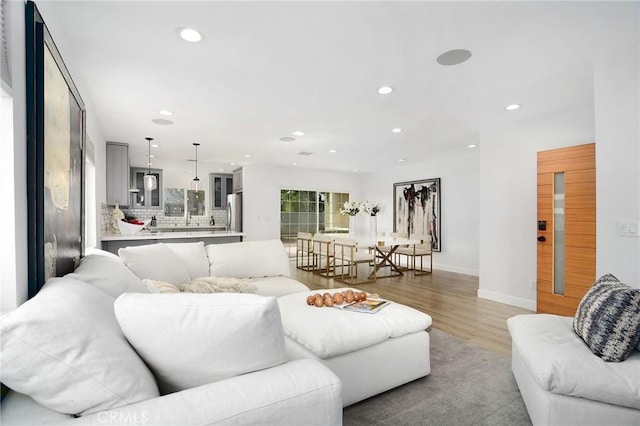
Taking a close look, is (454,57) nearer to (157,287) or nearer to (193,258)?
(157,287)

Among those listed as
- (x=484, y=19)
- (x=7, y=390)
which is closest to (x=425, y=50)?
(x=484, y=19)

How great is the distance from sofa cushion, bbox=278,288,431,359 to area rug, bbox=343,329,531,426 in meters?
0.37

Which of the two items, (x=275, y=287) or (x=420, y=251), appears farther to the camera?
(x=420, y=251)

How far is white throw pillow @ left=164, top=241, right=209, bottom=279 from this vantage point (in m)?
3.13

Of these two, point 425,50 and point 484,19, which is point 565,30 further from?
point 425,50

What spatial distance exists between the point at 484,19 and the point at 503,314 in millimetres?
3211

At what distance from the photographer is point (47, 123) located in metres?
1.40

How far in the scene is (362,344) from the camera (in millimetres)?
1914

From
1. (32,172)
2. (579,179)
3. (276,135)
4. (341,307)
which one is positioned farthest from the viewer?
(276,135)

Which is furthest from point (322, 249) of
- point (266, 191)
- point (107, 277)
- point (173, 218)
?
point (107, 277)

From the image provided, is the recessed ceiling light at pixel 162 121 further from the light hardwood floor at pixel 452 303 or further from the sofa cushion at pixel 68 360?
the sofa cushion at pixel 68 360

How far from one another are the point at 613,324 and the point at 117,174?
20.1ft

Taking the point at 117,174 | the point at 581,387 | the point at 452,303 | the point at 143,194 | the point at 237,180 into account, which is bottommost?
the point at 452,303

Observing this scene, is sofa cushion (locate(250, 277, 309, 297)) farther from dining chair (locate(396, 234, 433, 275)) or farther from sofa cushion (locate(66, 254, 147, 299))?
dining chair (locate(396, 234, 433, 275))
